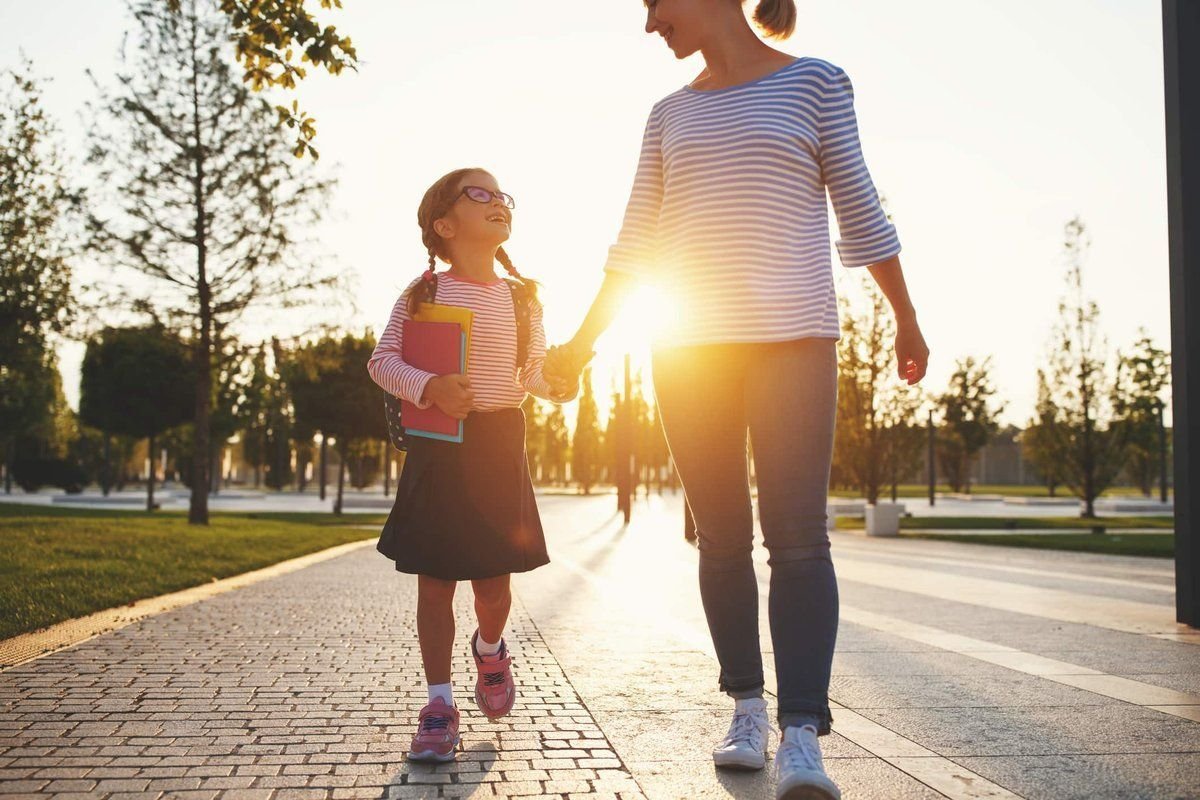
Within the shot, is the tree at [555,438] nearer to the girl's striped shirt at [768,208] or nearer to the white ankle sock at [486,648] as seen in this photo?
the white ankle sock at [486,648]

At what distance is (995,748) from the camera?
3195 millimetres

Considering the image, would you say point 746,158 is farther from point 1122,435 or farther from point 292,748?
point 1122,435

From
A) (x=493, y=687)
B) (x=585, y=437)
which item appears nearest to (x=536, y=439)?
(x=585, y=437)

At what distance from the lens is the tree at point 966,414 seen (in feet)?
216

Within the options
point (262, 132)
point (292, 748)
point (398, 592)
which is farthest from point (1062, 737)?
point (262, 132)

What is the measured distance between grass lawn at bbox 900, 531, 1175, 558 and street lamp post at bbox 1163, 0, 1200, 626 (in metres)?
7.84

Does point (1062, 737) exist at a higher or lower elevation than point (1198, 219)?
lower

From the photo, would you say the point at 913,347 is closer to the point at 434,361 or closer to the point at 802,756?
the point at 802,756

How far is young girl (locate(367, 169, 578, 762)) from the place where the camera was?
323cm

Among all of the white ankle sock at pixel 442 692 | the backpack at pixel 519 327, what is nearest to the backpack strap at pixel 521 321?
the backpack at pixel 519 327

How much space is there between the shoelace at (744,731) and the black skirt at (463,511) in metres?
0.79

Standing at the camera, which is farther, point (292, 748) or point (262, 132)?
point (262, 132)

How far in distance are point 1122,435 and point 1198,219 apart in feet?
79.3

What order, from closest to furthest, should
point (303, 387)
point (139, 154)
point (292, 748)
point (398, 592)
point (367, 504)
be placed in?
point (292, 748)
point (398, 592)
point (139, 154)
point (303, 387)
point (367, 504)
